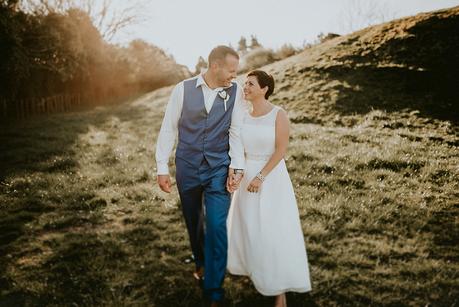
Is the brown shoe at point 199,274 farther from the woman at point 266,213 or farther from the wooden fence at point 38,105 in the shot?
the wooden fence at point 38,105

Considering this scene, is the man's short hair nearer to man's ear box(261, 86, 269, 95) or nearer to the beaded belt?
man's ear box(261, 86, 269, 95)

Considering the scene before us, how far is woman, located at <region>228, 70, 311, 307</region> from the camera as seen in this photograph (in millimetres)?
3979

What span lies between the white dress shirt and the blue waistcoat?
6 centimetres

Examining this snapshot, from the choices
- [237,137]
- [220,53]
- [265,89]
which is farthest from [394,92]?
[220,53]

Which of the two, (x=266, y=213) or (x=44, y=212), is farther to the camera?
(x=44, y=212)

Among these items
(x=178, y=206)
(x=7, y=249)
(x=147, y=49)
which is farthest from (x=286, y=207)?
(x=147, y=49)

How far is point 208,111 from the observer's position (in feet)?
13.1

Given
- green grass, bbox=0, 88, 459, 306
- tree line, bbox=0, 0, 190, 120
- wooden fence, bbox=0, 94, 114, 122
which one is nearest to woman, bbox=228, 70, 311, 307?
green grass, bbox=0, 88, 459, 306

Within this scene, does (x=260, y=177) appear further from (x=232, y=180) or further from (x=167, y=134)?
(x=167, y=134)

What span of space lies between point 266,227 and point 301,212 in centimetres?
Answer: 262

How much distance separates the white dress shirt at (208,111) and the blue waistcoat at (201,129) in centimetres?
6

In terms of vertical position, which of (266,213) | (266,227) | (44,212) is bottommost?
(44,212)

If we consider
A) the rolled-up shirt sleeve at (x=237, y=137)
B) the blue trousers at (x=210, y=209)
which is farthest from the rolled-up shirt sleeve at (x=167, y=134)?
the rolled-up shirt sleeve at (x=237, y=137)

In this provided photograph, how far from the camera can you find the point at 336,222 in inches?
242
